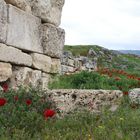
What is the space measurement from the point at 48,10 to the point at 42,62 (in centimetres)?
102

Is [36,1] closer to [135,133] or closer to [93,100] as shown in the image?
[93,100]

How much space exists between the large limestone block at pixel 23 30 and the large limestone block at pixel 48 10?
0.53 ft

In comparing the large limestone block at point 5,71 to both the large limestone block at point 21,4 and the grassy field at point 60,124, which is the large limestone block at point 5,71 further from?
the large limestone block at point 21,4

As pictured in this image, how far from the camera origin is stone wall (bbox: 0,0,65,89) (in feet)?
25.5

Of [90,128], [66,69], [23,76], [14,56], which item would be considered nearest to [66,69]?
[66,69]

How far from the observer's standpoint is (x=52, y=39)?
915 centimetres

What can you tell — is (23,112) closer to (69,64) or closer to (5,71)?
(5,71)

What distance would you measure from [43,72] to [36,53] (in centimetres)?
60

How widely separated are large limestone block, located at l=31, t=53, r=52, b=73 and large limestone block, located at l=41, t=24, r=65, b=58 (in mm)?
128

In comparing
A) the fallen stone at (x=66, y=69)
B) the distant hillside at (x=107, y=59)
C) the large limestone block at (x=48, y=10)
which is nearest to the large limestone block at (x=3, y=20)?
the large limestone block at (x=48, y=10)

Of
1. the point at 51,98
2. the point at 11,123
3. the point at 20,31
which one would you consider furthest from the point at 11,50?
the point at 11,123

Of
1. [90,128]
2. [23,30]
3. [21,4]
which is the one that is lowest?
[90,128]

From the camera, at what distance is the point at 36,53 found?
8766 millimetres

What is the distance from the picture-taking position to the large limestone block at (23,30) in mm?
7856
